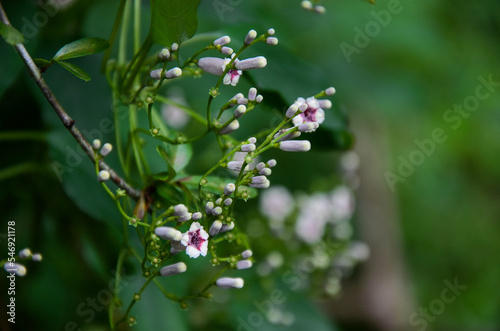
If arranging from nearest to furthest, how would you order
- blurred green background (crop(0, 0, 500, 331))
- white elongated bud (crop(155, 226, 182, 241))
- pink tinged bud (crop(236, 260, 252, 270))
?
white elongated bud (crop(155, 226, 182, 241)) → pink tinged bud (crop(236, 260, 252, 270)) → blurred green background (crop(0, 0, 500, 331))

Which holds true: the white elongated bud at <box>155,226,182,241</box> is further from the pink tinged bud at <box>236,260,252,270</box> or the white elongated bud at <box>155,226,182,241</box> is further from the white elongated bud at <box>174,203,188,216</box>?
the pink tinged bud at <box>236,260,252,270</box>

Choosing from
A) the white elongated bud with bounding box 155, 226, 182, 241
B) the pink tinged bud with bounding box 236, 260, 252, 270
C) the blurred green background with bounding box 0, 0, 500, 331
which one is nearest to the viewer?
the white elongated bud with bounding box 155, 226, 182, 241

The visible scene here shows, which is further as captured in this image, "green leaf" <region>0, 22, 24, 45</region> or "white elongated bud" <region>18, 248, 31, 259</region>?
"white elongated bud" <region>18, 248, 31, 259</region>

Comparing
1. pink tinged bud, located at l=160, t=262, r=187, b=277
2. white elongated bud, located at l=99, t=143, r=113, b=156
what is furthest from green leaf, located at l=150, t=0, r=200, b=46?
pink tinged bud, located at l=160, t=262, r=187, b=277

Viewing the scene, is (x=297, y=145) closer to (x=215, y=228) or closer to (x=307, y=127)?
(x=307, y=127)

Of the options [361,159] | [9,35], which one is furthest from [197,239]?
[361,159]

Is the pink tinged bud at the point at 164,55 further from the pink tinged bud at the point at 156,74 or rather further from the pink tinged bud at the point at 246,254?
the pink tinged bud at the point at 246,254
